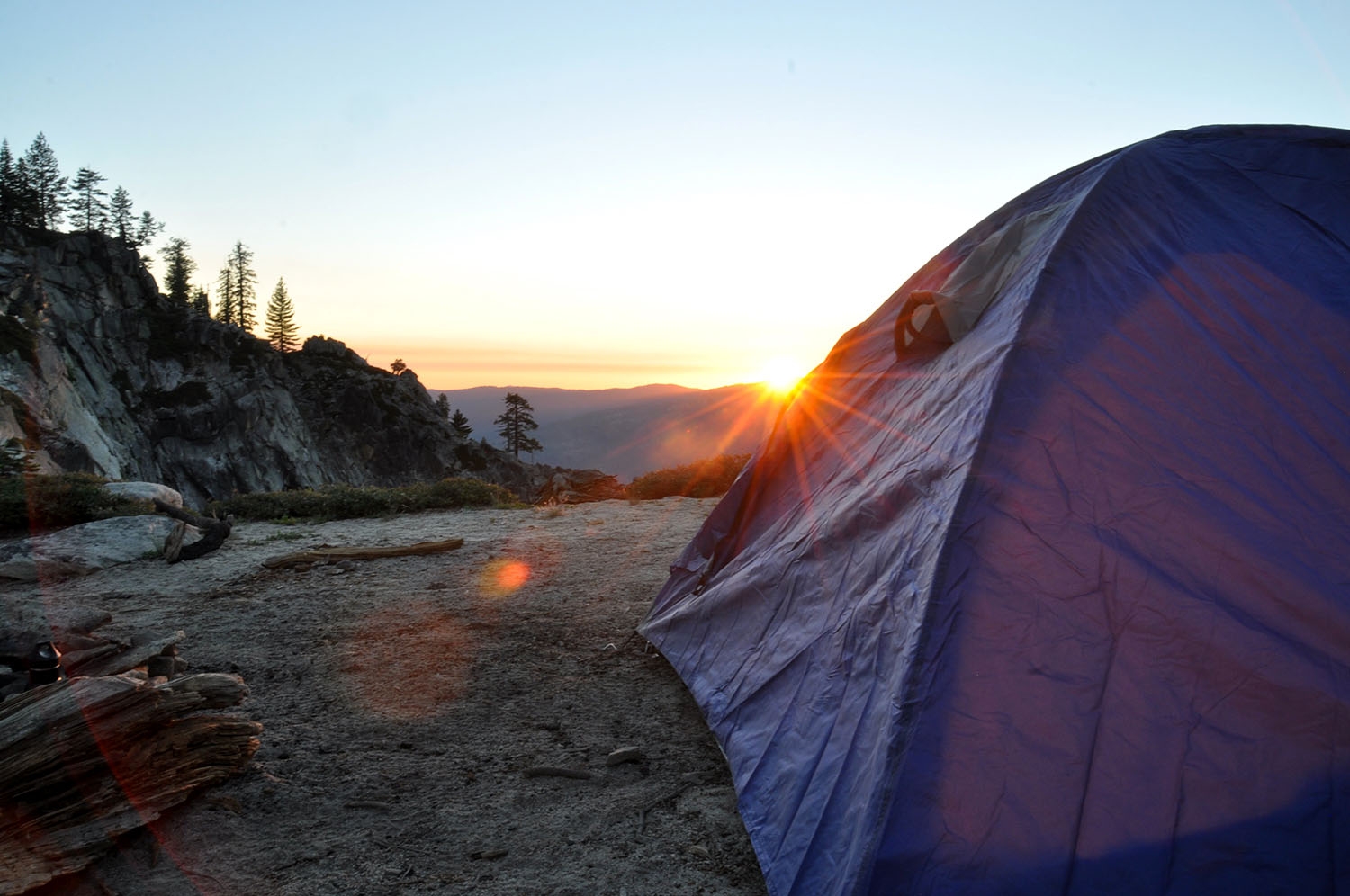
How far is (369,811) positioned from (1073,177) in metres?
5.50

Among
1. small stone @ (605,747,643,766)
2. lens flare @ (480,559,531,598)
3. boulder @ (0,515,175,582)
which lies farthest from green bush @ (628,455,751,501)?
small stone @ (605,747,643,766)

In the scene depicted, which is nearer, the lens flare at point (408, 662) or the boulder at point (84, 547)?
the lens flare at point (408, 662)

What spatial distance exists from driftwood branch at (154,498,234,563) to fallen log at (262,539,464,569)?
1.10m

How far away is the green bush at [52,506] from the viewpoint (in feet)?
35.2

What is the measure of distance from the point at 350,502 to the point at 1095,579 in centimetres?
1276

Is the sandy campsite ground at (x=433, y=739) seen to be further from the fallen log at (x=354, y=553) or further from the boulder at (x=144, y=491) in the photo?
the boulder at (x=144, y=491)

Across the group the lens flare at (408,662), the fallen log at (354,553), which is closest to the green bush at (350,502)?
the fallen log at (354,553)

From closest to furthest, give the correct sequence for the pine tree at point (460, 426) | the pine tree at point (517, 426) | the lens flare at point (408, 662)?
1. the lens flare at point (408, 662)
2. the pine tree at point (460, 426)
3. the pine tree at point (517, 426)

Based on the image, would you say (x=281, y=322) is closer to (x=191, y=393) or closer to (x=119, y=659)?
(x=191, y=393)

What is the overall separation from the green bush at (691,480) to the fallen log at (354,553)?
18.9 feet

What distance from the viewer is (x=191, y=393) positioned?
57094 mm

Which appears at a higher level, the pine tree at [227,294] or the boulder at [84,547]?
the pine tree at [227,294]

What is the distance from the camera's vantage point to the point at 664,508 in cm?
1348

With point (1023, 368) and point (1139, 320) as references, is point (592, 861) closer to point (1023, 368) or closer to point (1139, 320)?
point (1023, 368)
